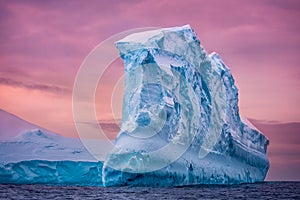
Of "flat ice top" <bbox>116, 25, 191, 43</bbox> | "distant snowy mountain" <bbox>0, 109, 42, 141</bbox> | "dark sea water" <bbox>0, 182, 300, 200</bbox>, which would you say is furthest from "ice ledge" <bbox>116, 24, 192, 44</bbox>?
"distant snowy mountain" <bbox>0, 109, 42, 141</bbox>

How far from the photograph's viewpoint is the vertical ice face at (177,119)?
102 feet

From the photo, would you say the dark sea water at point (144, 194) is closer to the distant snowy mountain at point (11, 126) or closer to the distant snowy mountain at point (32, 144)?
the distant snowy mountain at point (32, 144)

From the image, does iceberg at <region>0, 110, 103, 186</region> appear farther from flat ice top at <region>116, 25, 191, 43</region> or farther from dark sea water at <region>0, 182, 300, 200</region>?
flat ice top at <region>116, 25, 191, 43</region>

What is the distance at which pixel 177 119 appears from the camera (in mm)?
34125

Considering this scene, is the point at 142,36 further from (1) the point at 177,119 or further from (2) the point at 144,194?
(2) the point at 144,194

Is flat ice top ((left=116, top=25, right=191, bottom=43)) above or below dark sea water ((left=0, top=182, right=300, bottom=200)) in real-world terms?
above

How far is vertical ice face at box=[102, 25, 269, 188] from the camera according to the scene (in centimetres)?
3095

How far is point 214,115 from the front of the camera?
1515 inches

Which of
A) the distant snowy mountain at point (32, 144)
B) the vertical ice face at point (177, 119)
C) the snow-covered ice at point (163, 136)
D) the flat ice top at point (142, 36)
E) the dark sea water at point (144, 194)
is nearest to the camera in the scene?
the dark sea water at point (144, 194)

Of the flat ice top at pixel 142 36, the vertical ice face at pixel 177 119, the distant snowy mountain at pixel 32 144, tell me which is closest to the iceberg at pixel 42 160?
the distant snowy mountain at pixel 32 144

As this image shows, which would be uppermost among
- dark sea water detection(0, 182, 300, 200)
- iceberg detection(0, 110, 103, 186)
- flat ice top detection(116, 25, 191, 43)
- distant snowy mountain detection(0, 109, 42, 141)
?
flat ice top detection(116, 25, 191, 43)

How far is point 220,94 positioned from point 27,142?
58.5ft

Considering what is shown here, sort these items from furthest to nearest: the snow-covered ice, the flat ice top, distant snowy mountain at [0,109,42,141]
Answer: distant snowy mountain at [0,109,42,141] < the flat ice top < the snow-covered ice

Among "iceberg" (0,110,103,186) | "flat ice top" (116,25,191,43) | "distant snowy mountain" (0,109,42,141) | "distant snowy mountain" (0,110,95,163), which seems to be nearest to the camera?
"flat ice top" (116,25,191,43)
